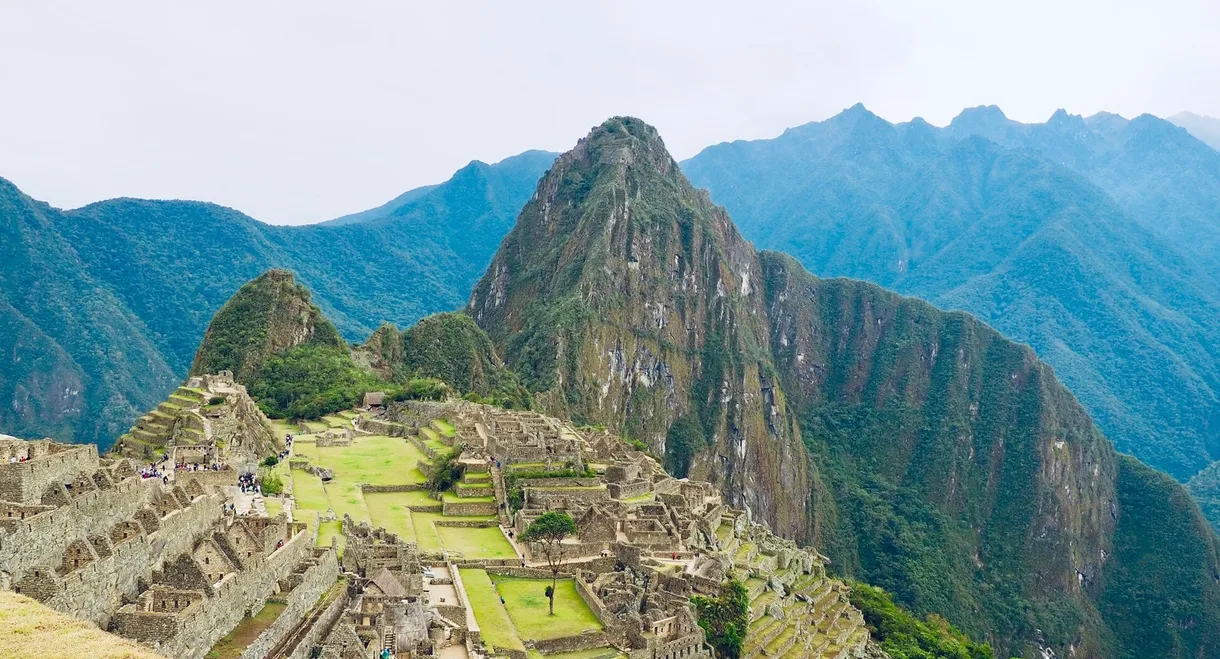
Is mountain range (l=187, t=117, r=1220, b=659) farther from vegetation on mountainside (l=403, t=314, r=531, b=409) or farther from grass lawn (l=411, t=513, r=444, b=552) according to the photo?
grass lawn (l=411, t=513, r=444, b=552)

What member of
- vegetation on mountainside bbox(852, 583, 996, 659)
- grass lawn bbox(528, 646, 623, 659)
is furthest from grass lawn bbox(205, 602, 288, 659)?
vegetation on mountainside bbox(852, 583, 996, 659)

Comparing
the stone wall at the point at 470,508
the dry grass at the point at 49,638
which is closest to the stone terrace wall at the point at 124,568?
the dry grass at the point at 49,638

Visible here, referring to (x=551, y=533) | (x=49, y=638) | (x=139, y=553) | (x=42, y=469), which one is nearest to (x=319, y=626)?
(x=139, y=553)

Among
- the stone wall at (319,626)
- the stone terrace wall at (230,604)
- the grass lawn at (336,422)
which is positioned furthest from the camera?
the grass lawn at (336,422)

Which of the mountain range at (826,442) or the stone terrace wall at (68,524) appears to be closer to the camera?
A: the stone terrace wall at (68,524)

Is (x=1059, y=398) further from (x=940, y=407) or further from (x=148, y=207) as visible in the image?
(x=148, y=207)

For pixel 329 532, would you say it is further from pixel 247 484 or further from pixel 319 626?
pixel 319 626

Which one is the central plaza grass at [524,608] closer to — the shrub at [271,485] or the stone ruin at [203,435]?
the shrub at [271,485]

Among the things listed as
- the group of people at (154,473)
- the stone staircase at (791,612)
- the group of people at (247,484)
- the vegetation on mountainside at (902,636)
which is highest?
the group of people at (154,473)
